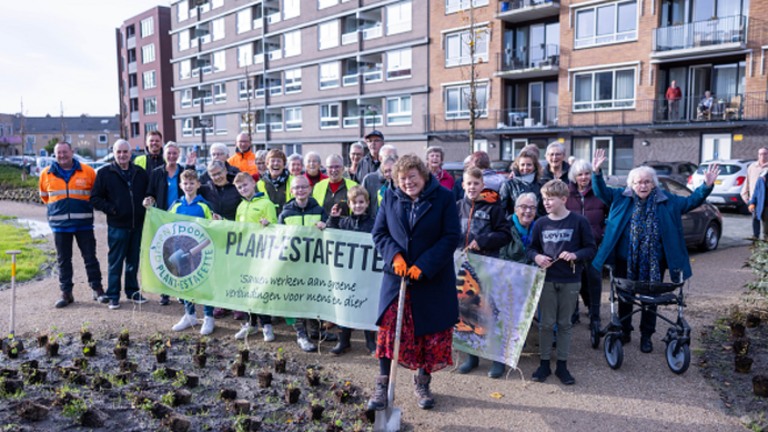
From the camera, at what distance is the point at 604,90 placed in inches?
1122

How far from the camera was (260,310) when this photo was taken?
6309 millimetres

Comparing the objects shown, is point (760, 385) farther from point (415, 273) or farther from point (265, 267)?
point (265, 267)

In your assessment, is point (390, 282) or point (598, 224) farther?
point (598, 224)

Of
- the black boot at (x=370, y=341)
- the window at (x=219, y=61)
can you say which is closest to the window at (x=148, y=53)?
the window at (x=219, y=61)

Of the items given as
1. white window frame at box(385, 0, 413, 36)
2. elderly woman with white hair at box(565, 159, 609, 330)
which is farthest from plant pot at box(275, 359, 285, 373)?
white window frame at box(385, 0, 413, 36)

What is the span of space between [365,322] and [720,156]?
25.6m

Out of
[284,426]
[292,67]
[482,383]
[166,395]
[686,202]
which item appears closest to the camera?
[284,426]

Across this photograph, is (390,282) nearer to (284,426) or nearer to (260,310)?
(284,426)

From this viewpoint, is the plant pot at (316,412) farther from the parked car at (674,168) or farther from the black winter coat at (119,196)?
the parked car at (674,168)

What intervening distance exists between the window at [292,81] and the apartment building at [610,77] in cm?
1336

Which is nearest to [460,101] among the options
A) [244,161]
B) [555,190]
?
[244,161]

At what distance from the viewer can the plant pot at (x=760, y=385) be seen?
15.1 feet

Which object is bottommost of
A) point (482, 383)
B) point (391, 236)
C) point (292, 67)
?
point (482, 383)

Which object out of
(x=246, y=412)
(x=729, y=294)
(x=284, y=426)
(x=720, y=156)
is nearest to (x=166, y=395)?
(x=246, y=412)
